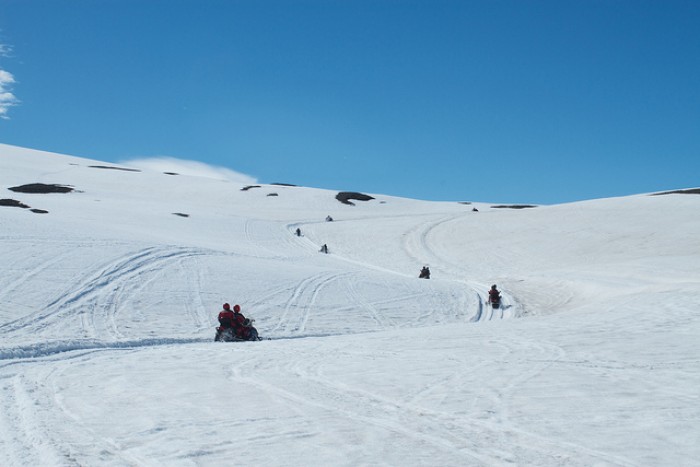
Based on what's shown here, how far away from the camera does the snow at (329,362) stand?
5465 mm

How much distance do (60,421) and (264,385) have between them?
2674 mm

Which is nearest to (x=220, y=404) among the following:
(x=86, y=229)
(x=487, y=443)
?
(x=487, y=443)

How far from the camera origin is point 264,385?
808 centimetres

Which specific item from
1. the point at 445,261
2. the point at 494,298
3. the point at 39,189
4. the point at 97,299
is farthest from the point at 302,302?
the point at 39,189

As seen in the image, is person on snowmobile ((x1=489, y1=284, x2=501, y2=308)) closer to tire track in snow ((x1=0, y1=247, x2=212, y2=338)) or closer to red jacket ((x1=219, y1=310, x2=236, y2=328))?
red jacket ((x1=219, y1=310, x2=236, y2=328))

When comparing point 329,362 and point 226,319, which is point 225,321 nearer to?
point 226,319

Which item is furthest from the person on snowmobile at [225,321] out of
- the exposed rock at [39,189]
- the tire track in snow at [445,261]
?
the exposed rock at [39,189]

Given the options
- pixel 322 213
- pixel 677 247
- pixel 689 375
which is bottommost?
pixel 689 375

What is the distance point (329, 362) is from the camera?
9.98 m

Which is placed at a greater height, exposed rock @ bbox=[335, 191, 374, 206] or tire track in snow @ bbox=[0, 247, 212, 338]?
exposed rock @ bbox=[335, 191, 374, 206]

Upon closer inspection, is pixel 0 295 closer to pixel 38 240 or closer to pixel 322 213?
pixel 38 240

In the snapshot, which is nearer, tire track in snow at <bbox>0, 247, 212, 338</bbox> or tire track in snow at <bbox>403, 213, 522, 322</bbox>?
tire track in snow at <bbox>0, 247, 212, 338</bbox>

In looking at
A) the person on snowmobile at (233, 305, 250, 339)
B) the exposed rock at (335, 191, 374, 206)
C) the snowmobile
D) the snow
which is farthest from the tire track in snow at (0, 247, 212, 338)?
the exposed rock at (335, 191, 374, 206)

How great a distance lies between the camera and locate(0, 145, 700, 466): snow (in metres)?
5.46
